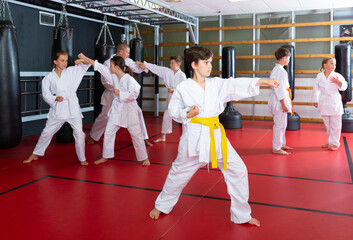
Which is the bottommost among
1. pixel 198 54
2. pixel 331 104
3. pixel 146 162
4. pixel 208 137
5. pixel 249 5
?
pixel 146 162

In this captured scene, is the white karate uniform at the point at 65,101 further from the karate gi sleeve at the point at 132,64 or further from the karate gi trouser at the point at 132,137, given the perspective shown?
the karate gi sleeve at the point at 132,64

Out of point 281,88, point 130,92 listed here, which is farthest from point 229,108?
point 130,92

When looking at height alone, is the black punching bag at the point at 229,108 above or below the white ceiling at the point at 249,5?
below

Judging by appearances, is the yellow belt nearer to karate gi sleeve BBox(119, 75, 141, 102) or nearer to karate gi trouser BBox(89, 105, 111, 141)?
karate gi sleeve BBox(119, 75, 141, 102)

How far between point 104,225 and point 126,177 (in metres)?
1.30

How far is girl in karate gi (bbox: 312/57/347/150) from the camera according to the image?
5.40 m

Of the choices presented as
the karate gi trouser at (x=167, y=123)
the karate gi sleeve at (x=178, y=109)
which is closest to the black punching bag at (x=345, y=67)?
the karate gi trouser at (x=167, y=123)

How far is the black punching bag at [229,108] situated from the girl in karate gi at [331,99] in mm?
2299

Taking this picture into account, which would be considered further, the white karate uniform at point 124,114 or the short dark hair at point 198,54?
the white karate uniform at point 124,114

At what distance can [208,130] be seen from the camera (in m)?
2.70

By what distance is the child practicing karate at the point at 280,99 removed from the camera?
192 inches

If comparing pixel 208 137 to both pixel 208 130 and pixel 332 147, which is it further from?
pixel 332 147

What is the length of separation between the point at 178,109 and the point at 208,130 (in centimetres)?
27

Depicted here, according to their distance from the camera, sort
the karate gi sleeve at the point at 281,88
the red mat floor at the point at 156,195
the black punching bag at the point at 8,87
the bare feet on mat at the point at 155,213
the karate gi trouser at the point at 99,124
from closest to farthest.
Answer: the red mat floor at the point at 156,195 < the bare feet on mat at the point at 155,213 < the black punching bag at the point at 8,87 < the karate gi sleeve at the point at 281,88 < the karate gi trouser at the point at 99,124
